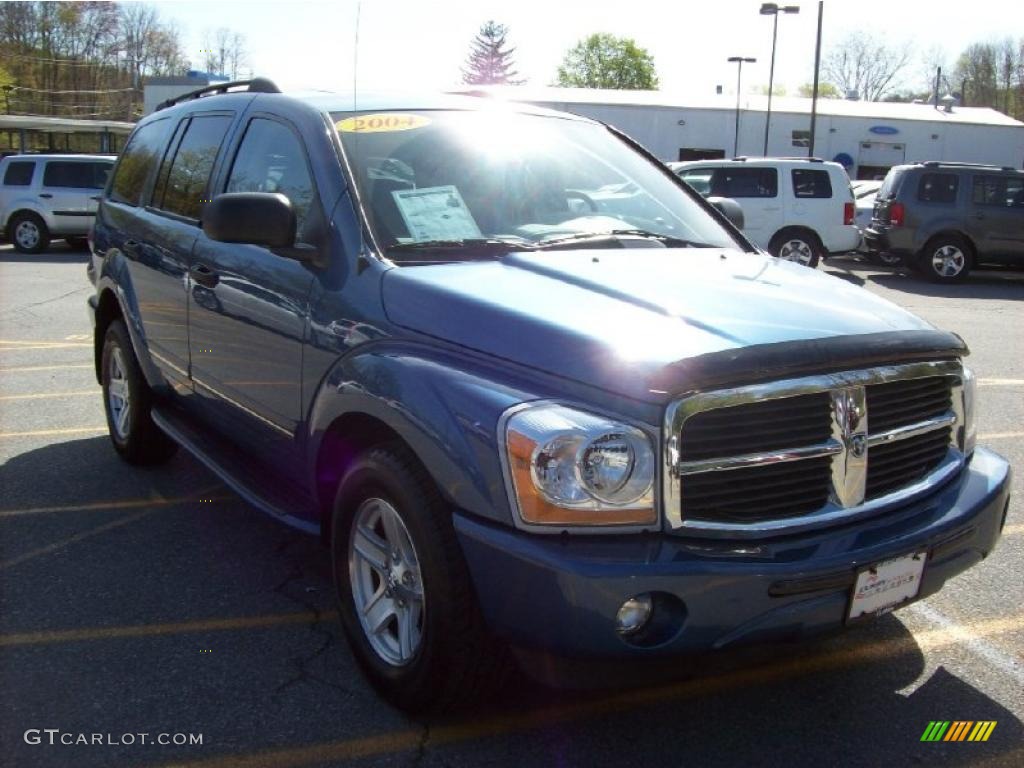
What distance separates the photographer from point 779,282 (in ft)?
10.9

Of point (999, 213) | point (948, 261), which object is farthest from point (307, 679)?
point (999, 213)

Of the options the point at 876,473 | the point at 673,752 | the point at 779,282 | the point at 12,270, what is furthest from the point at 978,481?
the point at 12,270

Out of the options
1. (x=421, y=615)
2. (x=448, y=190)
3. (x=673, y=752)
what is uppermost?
(x=448, y=190)

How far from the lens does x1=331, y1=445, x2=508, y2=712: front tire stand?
106 inches

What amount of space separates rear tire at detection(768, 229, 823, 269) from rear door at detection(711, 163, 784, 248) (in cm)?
16

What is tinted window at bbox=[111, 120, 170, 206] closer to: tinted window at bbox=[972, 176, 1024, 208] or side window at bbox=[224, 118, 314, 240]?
side window at bbox=[224, 118, 314, 240]

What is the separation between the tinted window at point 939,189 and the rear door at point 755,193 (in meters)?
2.33

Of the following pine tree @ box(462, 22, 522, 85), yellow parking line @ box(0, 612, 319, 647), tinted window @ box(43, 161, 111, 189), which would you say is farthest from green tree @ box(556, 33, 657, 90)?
yellow parking line @ box(0, 612, 319, 647)

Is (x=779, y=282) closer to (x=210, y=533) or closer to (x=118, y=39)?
(x=210, y=533)

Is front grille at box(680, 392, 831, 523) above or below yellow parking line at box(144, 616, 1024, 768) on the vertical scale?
above

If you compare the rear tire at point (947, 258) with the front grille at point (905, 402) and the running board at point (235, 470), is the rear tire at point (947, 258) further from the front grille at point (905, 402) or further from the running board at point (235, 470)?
the front grille at point (905, 402)

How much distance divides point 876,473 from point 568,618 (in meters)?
1.04

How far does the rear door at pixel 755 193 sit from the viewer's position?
17.6 metres

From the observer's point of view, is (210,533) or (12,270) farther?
(12,270)
